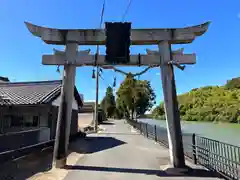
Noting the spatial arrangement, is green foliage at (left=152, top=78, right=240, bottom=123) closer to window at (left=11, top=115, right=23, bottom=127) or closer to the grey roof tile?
the grey roof tile

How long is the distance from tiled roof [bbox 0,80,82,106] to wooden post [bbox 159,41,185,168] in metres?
6.58

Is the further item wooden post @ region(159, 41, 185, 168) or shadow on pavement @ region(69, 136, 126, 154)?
shadow on pavement @ region(69, 136, 126, 154)

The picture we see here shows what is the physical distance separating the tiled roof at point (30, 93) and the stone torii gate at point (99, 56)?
13.8 ft

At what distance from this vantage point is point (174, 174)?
6.93m

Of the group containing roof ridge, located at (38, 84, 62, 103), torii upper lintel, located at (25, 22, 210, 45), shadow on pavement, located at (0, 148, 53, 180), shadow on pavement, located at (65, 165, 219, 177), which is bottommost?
shadow on pavement, located at (65, 165, 219, 177)

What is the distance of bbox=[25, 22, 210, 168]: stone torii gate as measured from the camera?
801 cm

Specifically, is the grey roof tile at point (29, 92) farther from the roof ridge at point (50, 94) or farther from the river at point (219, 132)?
the river at point (219, 132)

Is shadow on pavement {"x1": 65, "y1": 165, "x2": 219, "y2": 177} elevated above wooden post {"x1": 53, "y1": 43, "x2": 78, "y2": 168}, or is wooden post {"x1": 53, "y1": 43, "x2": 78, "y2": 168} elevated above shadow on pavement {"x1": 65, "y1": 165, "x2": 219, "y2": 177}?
wooden post {"x1": 53, "y1": 43, "x2": 78, "y2": 168}

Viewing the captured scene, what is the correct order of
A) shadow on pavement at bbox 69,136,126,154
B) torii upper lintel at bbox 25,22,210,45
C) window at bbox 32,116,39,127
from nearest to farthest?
A: torii upper lintel at bbox 25,22,210,45 < shadow on pavement at bbox 69,136,126,154 < window at bbox 32,116,39,127

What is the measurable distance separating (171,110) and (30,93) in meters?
9.20

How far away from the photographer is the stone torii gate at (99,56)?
8.01m

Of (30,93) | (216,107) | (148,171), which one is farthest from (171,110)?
(216,107)

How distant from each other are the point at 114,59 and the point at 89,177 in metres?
3.92

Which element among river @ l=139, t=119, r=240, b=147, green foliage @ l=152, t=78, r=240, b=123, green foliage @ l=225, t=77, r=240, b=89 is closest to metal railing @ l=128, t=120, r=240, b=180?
river @ l=139, t=119, r=240, b=147
